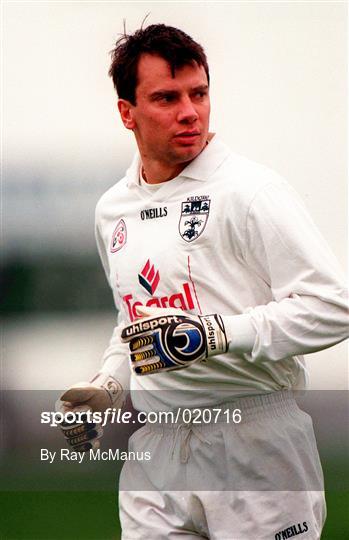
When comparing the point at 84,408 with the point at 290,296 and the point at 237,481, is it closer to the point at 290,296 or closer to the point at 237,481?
the point at 237,481

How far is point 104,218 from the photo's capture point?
3988mm

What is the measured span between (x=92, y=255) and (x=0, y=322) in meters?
0.94

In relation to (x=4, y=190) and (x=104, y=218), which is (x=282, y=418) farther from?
(x=4, y=190)

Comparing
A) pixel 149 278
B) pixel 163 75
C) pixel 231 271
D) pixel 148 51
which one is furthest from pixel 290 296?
pixel 148 51

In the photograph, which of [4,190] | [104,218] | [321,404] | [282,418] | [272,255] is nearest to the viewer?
[272,255]

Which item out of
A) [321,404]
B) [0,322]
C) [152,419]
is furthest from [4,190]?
[152,419]

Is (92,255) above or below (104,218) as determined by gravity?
below

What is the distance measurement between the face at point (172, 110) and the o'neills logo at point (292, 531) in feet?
4.36

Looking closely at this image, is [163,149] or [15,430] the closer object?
[163,149]

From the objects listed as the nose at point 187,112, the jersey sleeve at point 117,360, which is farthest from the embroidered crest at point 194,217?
the jersey sleeve at point 117,360

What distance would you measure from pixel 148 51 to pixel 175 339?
1.11 meters

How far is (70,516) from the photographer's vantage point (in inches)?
263

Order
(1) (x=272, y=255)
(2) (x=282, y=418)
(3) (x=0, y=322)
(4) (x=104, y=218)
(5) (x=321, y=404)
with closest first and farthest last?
1. (1) (x=272, y=255)
2. (2) (x=282, y=418)
3. (4) (x=104, y=218)
4. (5) (x=321, y=404)
5. (3) (x=0, y=322)

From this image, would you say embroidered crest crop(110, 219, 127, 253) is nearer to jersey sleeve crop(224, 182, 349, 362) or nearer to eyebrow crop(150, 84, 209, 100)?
eyebrow crop(150, 84, 209, 100)
